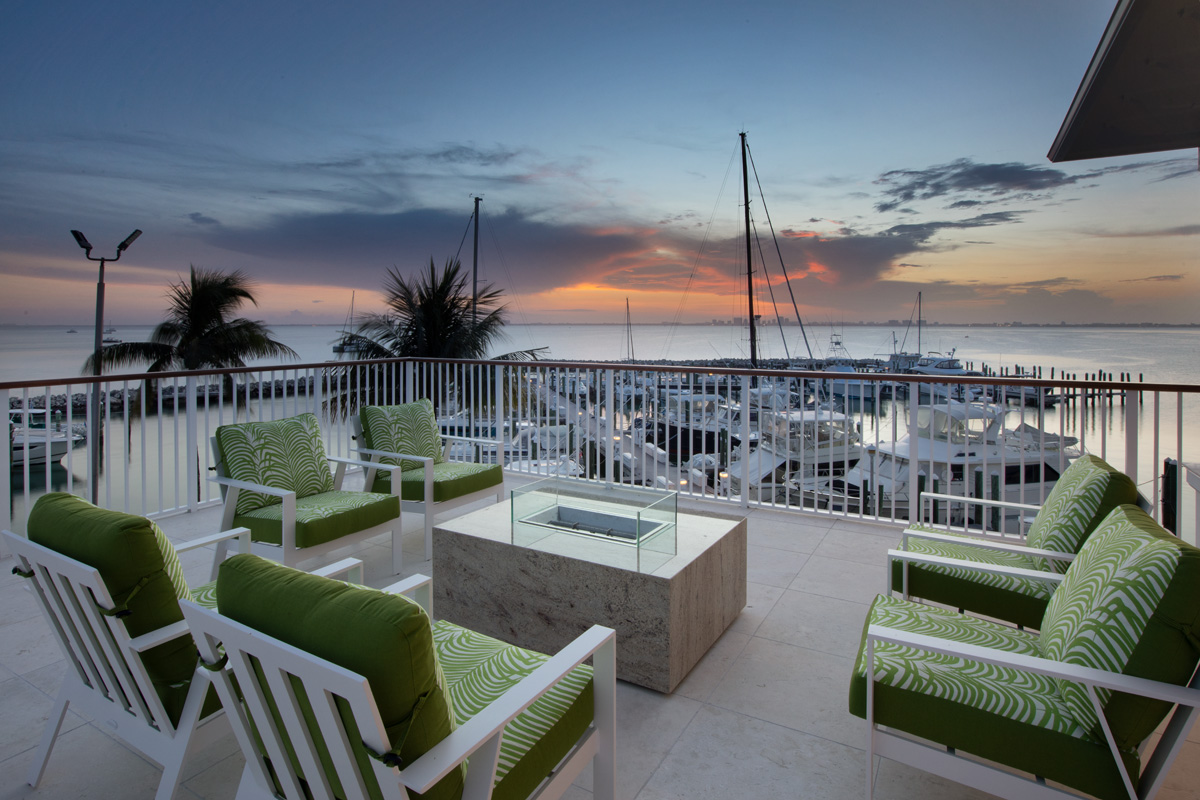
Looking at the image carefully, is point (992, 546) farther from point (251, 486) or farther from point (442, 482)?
point (251, 486)

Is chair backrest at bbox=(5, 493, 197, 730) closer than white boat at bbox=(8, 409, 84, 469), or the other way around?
chair backrest at bbox=(5, 493, 197, 730)

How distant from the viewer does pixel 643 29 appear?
7844mm

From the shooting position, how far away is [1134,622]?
51.1 inches

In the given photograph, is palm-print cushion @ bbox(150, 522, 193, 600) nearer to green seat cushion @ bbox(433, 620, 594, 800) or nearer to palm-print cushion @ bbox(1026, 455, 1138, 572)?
green seat cushion @ bbox(433, 620, 594, 800)

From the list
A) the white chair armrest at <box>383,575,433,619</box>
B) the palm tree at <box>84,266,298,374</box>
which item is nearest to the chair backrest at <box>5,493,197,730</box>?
the white chair armrest at <box>383,575,433,619</box>

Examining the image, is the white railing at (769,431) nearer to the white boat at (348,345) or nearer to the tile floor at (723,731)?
the tile floor at (723,731)

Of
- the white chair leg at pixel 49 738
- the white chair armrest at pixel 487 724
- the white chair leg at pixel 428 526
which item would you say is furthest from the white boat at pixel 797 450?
the white chair leg at pixel 49 738

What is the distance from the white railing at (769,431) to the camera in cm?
346

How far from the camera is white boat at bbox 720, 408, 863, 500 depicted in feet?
13.8

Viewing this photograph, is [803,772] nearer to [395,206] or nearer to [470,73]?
[470,73]

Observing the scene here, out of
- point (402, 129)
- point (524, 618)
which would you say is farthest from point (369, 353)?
point (524, 618)

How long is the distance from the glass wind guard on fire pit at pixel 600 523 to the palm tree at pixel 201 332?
11.3 metres

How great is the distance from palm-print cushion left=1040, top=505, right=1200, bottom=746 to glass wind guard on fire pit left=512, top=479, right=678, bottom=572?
126cm

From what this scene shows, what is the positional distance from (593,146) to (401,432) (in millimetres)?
7268
